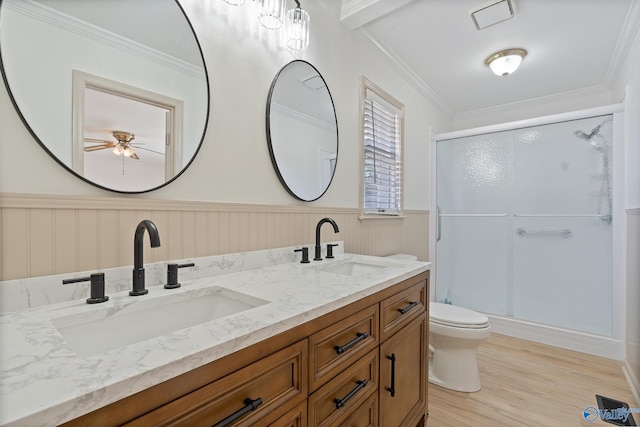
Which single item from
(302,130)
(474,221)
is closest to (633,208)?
(474,221)

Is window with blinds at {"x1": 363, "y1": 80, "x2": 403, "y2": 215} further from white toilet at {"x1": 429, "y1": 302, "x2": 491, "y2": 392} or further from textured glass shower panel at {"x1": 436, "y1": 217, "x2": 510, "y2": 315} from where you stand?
textured glass shower panel at {"x1": 436, "y1": 217, "x2": 510, "y2": 315}

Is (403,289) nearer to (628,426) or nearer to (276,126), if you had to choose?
(276,126)

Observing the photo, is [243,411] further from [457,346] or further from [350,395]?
[457,346]

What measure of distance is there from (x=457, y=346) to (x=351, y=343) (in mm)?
1333

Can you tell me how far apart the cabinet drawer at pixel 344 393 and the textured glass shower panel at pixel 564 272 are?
256 centimetres

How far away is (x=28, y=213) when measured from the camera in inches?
31.4

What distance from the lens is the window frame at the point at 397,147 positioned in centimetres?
212

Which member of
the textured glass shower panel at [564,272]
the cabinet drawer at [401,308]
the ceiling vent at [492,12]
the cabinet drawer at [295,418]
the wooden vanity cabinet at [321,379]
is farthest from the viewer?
the textured glass shower panel at [564,272]

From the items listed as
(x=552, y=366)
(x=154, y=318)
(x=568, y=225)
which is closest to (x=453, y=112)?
(x=568, y=225)

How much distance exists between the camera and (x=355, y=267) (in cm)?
165

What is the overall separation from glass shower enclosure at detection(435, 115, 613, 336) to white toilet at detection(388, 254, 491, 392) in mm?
1310

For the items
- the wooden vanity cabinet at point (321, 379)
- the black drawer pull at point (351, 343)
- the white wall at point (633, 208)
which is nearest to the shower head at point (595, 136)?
the white wall at point (633, 208)

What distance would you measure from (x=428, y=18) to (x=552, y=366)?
271cm

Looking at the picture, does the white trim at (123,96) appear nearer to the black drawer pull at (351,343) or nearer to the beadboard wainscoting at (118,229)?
the beadboard wainscoting at (118,229)
